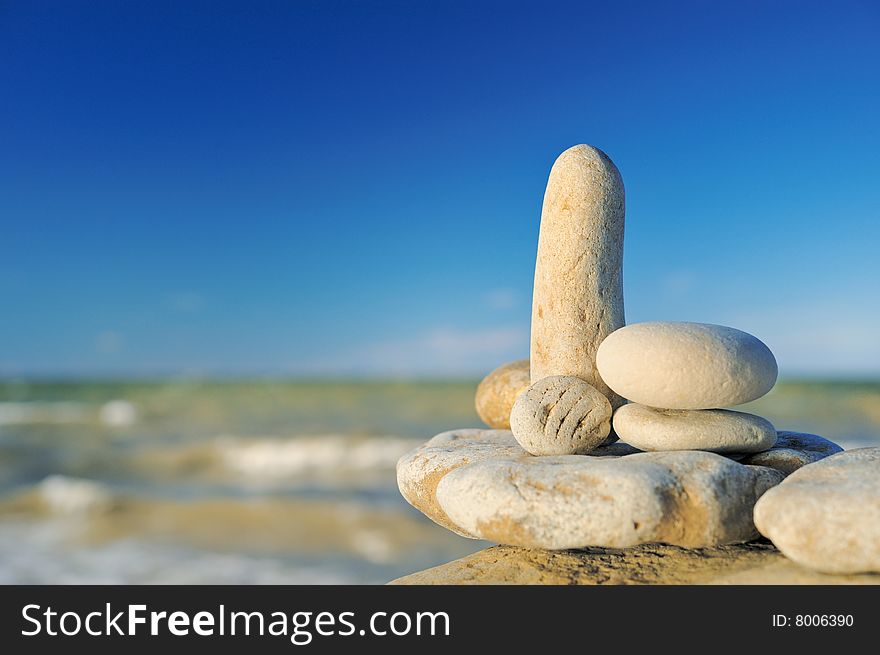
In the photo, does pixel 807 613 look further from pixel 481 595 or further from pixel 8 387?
pixel 8 387

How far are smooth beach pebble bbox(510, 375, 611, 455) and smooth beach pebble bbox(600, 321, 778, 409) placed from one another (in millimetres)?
296

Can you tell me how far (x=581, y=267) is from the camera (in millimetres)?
5414

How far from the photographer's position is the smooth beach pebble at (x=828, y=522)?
11.3ft

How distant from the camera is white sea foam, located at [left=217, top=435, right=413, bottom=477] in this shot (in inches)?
717

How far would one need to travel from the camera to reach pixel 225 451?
19.6m

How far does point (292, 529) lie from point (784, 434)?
32.8 feet

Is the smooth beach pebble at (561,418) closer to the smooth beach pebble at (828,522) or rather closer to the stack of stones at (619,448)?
the stack of stones at (619,448)

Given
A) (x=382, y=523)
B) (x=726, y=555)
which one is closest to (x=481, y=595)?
(x=726, y=555)

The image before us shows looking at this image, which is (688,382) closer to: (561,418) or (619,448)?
(561,418)

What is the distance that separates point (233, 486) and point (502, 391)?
1163cm

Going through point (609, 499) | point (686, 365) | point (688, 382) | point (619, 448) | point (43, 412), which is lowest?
point (609, 499)

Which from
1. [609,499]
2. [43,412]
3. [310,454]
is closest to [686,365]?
[609,499]

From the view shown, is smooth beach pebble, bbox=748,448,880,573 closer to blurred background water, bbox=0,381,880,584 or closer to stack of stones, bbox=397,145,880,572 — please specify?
stack of stones, bbox=397,145,880,572

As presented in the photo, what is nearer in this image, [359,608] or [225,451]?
[359,608]
